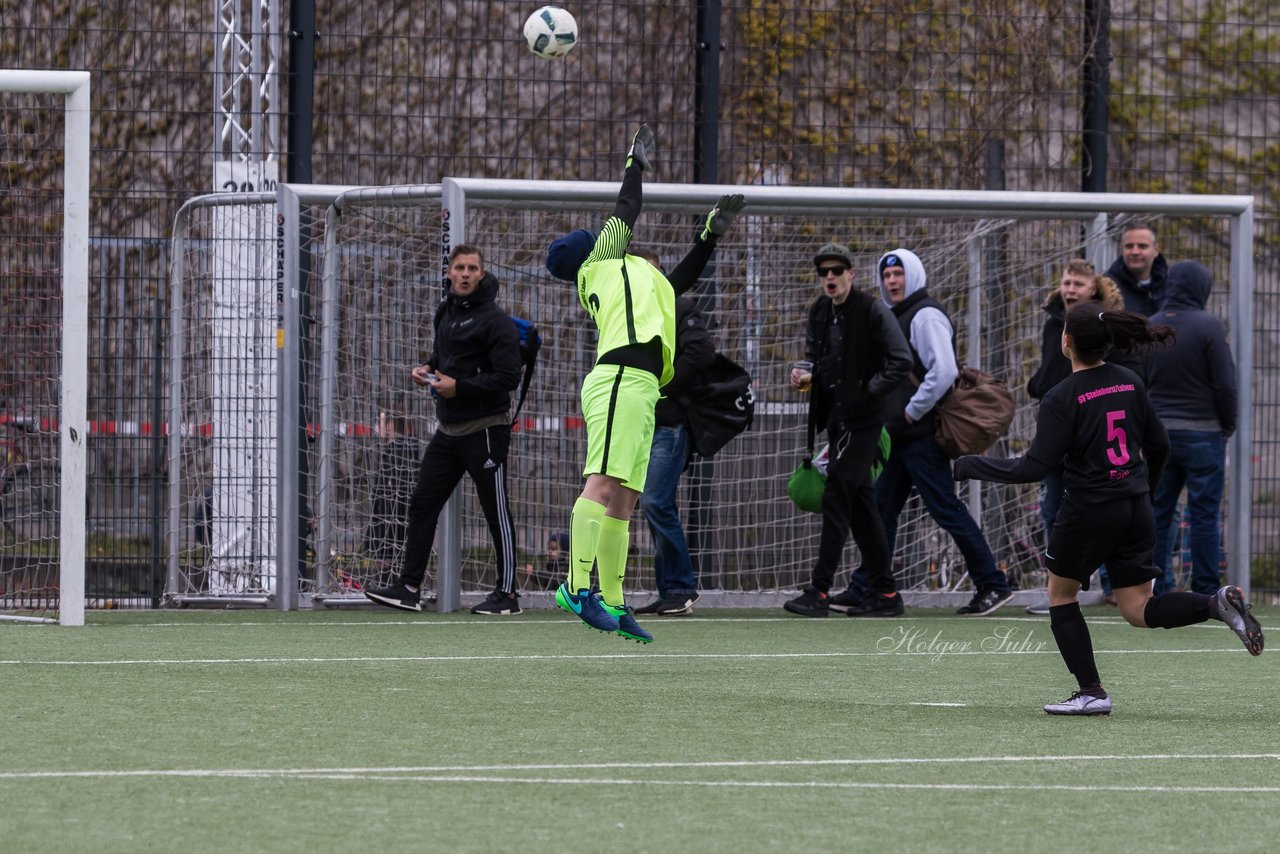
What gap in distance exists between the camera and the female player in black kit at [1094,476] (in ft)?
22.1

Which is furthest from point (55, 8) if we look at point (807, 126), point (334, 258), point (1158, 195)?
point (1158, 195)

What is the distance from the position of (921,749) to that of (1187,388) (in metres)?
6.56

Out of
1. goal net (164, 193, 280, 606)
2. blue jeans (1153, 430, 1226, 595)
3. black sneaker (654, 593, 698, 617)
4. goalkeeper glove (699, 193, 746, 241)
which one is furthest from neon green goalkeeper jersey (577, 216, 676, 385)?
blue jeans (1153, 430, 1226, 595)

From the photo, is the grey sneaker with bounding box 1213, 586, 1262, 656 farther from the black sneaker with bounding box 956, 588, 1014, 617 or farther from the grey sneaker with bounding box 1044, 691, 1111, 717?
the black sneaker with bounding box 956, 588, 1014, 617

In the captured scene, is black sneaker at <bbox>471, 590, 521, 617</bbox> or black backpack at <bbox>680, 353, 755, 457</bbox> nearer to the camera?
black sneaker at <bbox>471, 590, 521, 617</bbox>

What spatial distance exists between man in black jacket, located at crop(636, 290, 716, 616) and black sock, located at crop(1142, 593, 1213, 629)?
4612 millimetres

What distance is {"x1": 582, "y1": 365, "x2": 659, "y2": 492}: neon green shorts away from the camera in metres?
8.33

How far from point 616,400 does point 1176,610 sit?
252cm

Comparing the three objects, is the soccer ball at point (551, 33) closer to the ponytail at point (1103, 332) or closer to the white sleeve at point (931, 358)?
the white sleeve at point (931, 358)

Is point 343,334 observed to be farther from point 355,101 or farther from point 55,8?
point 55,8

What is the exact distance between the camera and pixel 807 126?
13.9 meters

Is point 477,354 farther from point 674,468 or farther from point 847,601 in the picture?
point 847,601

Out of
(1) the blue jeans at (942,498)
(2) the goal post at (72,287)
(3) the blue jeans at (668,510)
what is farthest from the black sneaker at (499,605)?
(2) the goal post at (72,287)

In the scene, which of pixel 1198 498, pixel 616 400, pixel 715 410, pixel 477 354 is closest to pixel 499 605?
pixel 477 354
